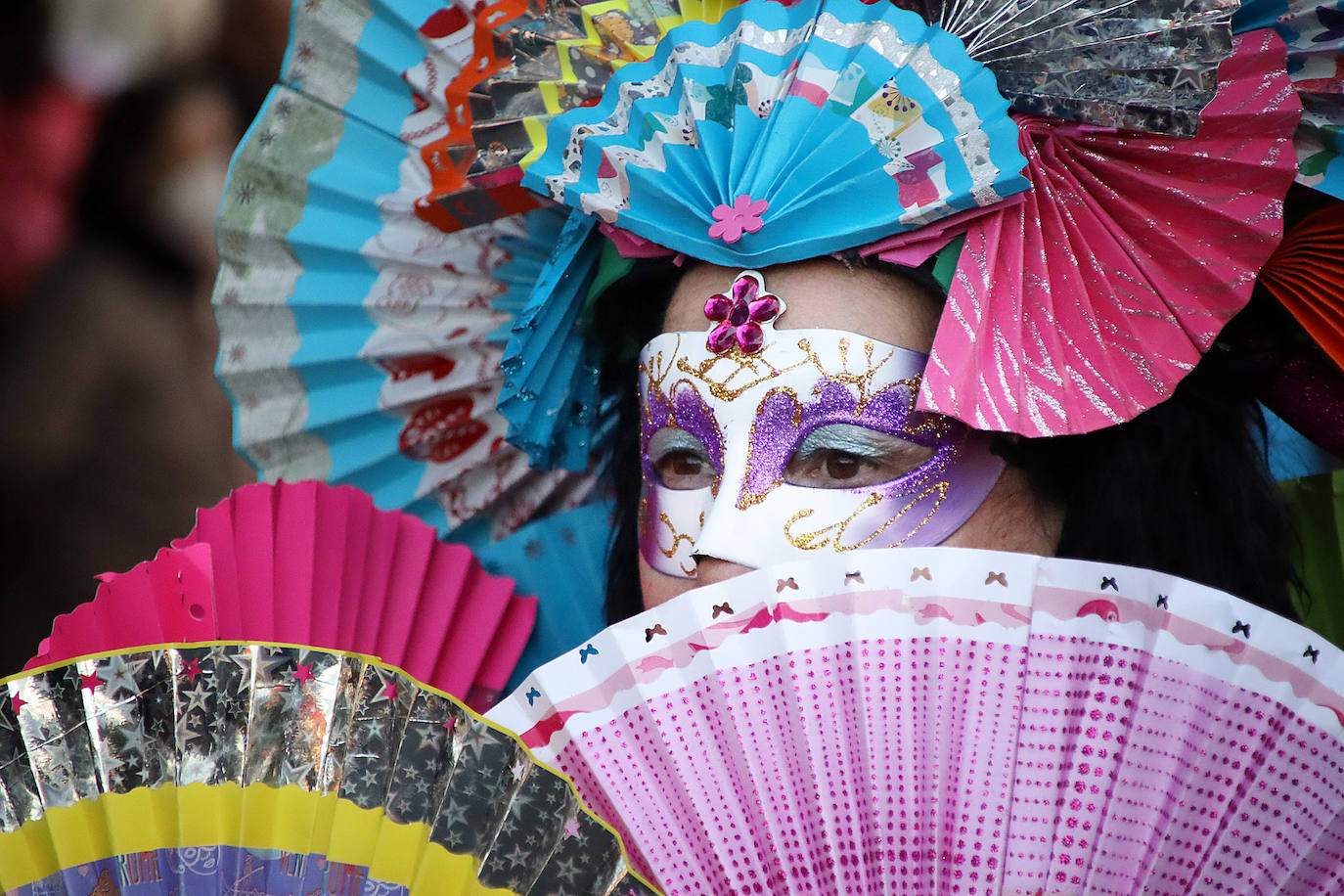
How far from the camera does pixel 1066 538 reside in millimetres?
1604

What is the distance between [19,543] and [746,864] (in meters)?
1.51

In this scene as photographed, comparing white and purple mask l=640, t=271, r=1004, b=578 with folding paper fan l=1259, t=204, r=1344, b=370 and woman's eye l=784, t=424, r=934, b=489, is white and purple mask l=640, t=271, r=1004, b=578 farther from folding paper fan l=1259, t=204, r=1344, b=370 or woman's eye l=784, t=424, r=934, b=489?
folding paper fan l=1259, t=204, r=1344, b=370

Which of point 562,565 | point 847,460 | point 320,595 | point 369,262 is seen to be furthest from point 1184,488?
point 369,262

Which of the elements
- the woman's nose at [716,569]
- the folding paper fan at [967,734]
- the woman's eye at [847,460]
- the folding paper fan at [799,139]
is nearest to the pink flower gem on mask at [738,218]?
the folding paper fan at [799,139]

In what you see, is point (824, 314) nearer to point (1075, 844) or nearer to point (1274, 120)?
point (1274, 120)

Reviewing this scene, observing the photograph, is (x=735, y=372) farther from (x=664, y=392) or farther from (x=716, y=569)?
(x=716, y=569)

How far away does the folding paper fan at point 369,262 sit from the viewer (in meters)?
1.90

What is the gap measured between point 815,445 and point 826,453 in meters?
0.02

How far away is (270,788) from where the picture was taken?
112 cm

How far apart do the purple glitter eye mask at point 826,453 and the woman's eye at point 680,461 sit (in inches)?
1.8

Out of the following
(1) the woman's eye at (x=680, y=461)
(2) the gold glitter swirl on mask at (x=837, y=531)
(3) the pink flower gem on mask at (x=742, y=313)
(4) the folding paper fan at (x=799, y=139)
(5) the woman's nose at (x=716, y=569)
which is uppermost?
(4) the folding paper fan at (x=799, y=139)

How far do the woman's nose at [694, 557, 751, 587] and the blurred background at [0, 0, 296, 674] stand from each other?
1.16 m

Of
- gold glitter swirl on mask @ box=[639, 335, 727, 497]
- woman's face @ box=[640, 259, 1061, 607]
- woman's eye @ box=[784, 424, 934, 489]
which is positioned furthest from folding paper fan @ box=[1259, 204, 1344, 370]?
gold glitter swirl on mask @ box=[639, 335, 727, 497]

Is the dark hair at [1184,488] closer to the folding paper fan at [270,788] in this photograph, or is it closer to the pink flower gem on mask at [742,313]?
the pink flower gem on mask at [742,313]
